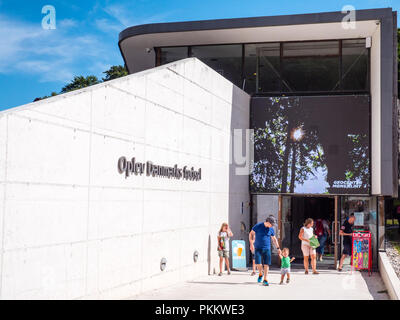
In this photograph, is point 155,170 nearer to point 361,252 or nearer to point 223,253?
point 223,253

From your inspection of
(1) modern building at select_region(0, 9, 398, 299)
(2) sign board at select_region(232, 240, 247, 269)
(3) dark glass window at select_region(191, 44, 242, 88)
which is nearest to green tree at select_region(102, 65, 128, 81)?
(1) modern building at select_region(0, 9, 398, 299)

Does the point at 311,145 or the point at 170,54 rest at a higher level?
the point at 170,54

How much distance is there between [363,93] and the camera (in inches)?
728

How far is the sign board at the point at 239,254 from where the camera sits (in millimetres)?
16531

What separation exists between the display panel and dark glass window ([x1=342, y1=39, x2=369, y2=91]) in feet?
2.45

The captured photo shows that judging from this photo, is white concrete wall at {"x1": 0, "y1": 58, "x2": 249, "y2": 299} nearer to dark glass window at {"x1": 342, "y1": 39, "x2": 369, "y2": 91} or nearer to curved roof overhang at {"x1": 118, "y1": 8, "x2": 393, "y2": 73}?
curved roof overhang at {"x1": 118, "y1": 8, "x2": 393, "y2": 73}

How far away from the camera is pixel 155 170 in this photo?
37.6 feet

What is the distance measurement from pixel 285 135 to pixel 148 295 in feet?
31.7

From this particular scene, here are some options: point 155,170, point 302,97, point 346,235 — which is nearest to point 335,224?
point 346,235

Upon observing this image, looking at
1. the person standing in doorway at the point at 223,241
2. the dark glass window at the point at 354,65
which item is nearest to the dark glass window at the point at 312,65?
the dark glass window at the point at 354,65

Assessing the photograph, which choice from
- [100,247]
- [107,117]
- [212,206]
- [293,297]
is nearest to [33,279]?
[100,247]

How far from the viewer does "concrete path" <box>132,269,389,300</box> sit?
1114 cm

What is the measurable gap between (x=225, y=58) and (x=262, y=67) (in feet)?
4.41

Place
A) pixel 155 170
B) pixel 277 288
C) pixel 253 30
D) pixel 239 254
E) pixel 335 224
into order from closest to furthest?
pixel 155 170 → pixel 277 288 → pixel 239 254 → pixel 335 224 → pixel 253 30
